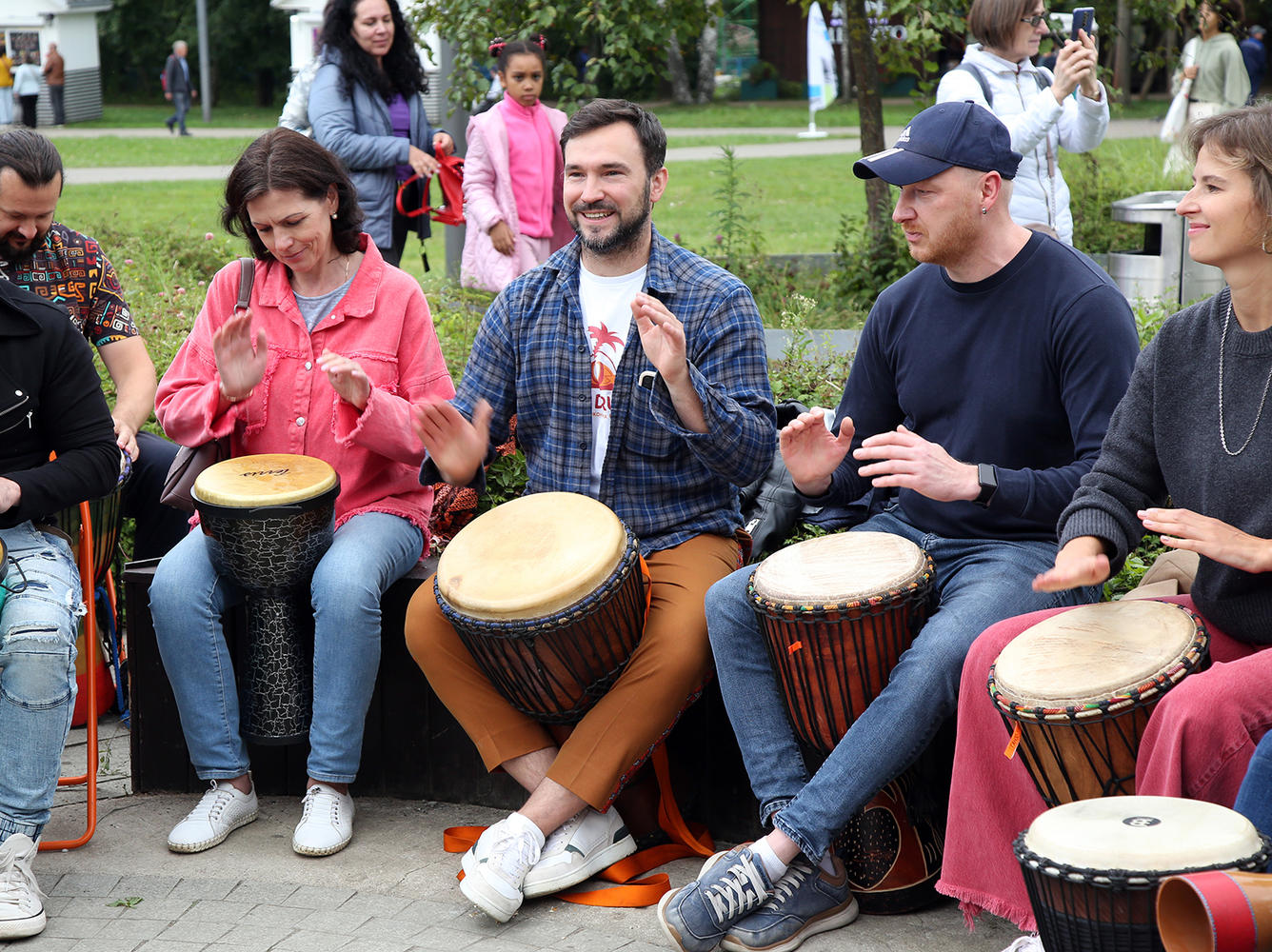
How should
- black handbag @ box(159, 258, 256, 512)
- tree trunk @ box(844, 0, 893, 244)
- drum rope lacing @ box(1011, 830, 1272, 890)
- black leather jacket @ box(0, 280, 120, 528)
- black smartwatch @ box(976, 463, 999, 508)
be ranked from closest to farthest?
drum rope lacing @ box(1011, 830, 1272, 890) → black smartwatch @ box(976, 463, 999, 508) → black leather jacket @ box(0, 280, 120, 528) → black handbag @ box(159, 258, 256, 512) → tree trunk @ box(844, 0, 893, 244)

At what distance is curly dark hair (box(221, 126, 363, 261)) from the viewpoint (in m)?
3.89

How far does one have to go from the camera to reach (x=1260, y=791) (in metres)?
2.42

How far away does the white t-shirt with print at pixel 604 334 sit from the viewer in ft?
12.3

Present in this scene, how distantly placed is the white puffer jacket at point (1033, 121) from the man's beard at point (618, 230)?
2.36 meters

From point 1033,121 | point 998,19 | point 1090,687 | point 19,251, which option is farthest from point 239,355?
point 998,19

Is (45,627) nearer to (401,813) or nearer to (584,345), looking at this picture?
(401,813)

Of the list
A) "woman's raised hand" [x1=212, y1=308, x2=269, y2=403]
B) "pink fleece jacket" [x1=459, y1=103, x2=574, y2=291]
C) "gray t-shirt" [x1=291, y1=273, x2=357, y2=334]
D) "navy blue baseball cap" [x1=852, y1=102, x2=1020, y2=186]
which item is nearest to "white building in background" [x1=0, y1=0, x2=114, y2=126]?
"pink fleece jacket" [x1=459, y1=103, x2=574, y2=291]

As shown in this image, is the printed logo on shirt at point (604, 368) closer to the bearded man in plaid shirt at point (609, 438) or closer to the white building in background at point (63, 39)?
the bearded man in plaid shirt at point (609, 438)

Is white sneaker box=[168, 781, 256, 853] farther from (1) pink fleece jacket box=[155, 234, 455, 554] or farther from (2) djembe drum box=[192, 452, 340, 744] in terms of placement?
(1) pink fleece jacket box=[155, 234, 455, 554]

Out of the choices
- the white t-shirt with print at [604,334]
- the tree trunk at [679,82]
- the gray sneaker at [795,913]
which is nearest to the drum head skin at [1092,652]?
the gray sneaker at [795,913]

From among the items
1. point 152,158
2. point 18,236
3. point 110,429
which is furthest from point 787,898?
point 152,158

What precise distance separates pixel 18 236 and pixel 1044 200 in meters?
4.00

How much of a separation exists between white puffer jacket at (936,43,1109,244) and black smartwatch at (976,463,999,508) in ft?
9.17

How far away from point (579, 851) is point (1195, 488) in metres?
1.62
